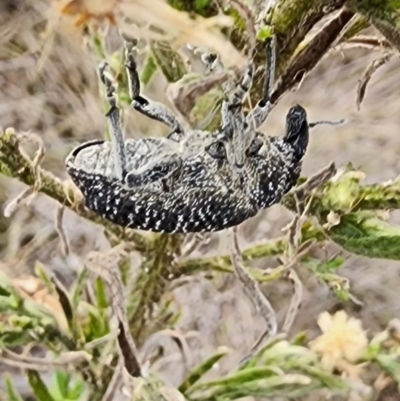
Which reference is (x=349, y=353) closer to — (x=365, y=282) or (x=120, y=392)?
(x=365, y=282)

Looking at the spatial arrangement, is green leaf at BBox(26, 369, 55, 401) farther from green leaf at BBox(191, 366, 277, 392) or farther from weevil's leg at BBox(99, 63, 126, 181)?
weevil's leg at BBox(99, 63, 126, 181)

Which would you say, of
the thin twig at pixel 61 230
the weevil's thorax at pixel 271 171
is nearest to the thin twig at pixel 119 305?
the thin twig at pixel 61 230

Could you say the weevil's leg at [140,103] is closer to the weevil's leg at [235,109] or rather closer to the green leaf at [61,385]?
the weevil's leg at [235,109]

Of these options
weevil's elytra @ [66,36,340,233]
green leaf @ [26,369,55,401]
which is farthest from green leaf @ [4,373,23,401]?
weevil's elytra @ [66,36,340,233]

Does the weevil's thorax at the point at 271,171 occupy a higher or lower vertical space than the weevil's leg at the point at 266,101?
lower

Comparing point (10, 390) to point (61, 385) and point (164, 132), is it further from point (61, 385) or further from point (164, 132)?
point (164, 132)

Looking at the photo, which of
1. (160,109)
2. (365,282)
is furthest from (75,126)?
(365,282)
